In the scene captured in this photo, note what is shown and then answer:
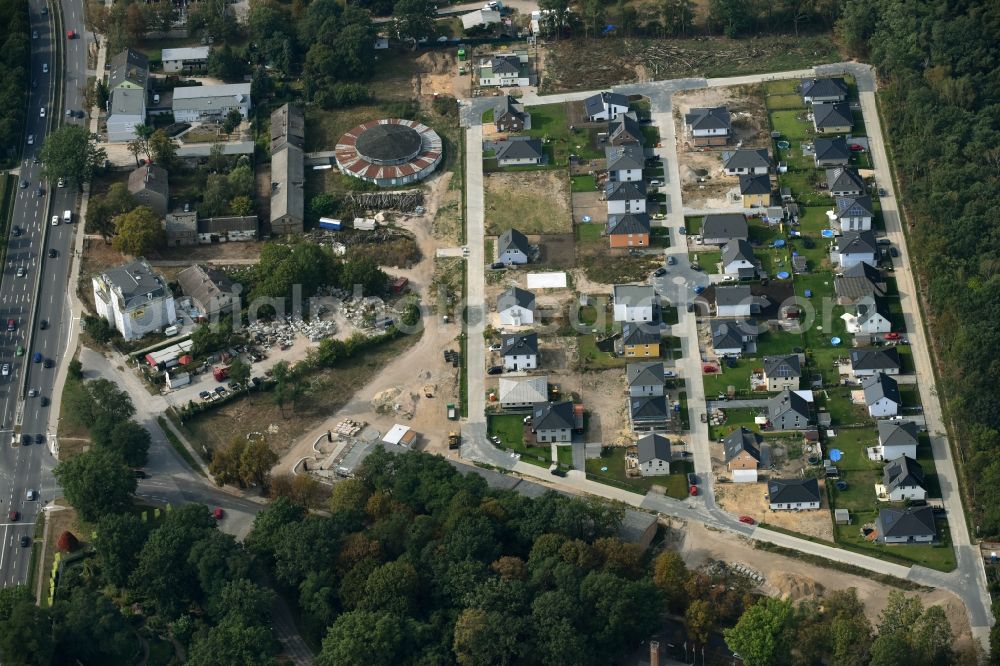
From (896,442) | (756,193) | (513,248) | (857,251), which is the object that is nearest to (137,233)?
(513,248)

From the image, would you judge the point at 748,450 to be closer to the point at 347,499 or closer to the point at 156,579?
the point at 347,499

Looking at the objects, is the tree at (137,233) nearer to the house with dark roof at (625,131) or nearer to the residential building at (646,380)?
the house with dark roof at (625,131)

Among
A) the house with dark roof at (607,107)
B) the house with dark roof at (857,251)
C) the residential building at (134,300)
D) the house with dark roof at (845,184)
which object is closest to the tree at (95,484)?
the residential building at (134,300)

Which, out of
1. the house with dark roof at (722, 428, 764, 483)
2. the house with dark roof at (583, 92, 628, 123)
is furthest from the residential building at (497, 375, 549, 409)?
the house with dark roof at (583, 92, 628, 123)

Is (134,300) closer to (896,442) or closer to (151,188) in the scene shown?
(151,188)

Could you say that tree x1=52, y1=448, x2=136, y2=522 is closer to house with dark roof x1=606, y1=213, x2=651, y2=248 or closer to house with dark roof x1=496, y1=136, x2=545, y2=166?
house with dark roof x1=606, y1=213, x2=651, y2=248

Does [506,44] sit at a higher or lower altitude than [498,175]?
higher

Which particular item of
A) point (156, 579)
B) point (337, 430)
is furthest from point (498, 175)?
point (156, 579)
